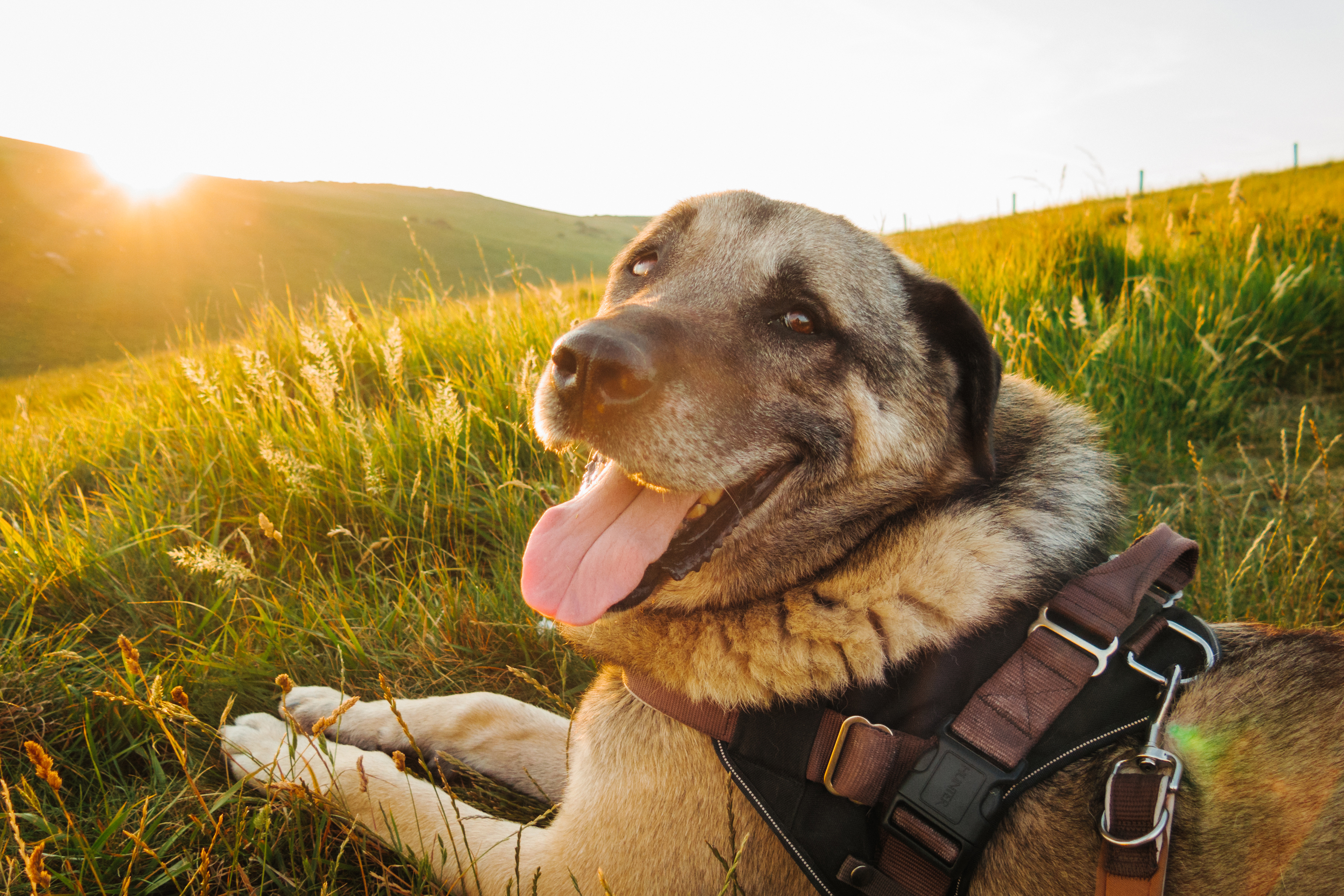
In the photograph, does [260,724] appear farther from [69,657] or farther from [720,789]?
[720,789]

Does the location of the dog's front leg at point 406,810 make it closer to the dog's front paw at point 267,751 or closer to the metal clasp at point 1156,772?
the dog's front paw at point 267,751

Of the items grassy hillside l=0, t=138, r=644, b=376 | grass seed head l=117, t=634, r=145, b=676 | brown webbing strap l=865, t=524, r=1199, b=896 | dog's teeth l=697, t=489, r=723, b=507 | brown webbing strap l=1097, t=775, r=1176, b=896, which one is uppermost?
grassy hillside l=0, t=138, r=644, b=376

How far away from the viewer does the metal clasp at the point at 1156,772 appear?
1.22 m

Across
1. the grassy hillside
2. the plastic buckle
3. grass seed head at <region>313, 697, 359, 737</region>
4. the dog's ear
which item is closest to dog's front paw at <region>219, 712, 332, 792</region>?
grass seed head at <region>313, 697, 359, 737</region>

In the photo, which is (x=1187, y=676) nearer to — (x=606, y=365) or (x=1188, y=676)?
(x=1188, y=676)

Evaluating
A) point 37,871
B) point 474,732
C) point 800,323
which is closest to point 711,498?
point 800,323

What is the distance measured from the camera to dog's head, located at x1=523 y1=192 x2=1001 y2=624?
173 cm

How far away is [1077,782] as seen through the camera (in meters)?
1.46

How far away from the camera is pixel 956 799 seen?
138 centimetres

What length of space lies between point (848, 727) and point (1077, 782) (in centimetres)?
51

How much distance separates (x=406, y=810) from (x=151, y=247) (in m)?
46.6

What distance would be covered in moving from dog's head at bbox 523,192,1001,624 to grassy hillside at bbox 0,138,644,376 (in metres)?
15.9

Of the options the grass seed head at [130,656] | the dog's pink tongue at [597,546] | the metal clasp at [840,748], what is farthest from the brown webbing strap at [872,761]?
the grass seed head at [130,656]

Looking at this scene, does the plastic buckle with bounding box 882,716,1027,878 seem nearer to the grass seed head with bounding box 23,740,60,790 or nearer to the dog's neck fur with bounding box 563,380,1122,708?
the dog's neck fur with bounding box 563,380,1122,708
